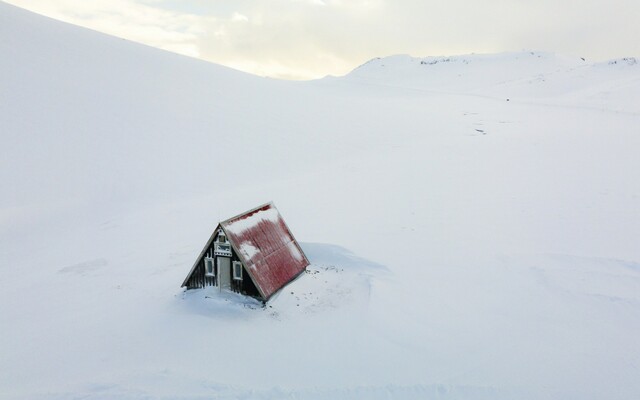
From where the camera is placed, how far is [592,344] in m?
10.4

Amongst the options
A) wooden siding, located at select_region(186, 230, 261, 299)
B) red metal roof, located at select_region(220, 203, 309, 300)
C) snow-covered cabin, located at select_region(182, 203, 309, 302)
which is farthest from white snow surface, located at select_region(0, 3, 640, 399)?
red metal roof, located at select_region(220, 203, 309, 300)

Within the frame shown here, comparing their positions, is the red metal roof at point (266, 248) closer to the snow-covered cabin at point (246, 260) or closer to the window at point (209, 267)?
the snow-covered cabin at point (246, 260)

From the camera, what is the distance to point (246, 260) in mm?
12336

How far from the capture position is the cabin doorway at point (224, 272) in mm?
12734

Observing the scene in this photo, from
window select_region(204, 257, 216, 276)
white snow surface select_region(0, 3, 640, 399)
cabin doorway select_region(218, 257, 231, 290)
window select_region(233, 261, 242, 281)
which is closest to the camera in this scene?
white snow surface select_region(0, 3, 640, 399)

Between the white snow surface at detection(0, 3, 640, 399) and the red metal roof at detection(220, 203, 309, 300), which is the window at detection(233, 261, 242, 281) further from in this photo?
the white snow surface at detection(0, 3, 640, 399)

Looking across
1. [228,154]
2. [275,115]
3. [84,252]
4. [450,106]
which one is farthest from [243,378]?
[450,106]

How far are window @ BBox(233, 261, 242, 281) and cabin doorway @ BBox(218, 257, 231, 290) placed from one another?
0.18m

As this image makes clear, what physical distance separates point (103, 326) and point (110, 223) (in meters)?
10.5

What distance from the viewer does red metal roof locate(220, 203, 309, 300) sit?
12.4 m

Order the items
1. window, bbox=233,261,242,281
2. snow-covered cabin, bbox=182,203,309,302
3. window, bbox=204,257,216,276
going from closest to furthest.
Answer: snow-covered cabin, bbox=182,203,309,302, window, bbox=233,261,242,281, window, bbox=204,257,216,276

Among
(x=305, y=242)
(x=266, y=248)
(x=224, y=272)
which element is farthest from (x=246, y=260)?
(x=305, y=242)

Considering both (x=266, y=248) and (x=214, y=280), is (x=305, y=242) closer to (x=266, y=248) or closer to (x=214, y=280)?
(x=266, y=248)

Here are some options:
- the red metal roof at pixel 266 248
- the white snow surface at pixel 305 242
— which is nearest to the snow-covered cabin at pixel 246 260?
the red metal roof at pixel 266 248
